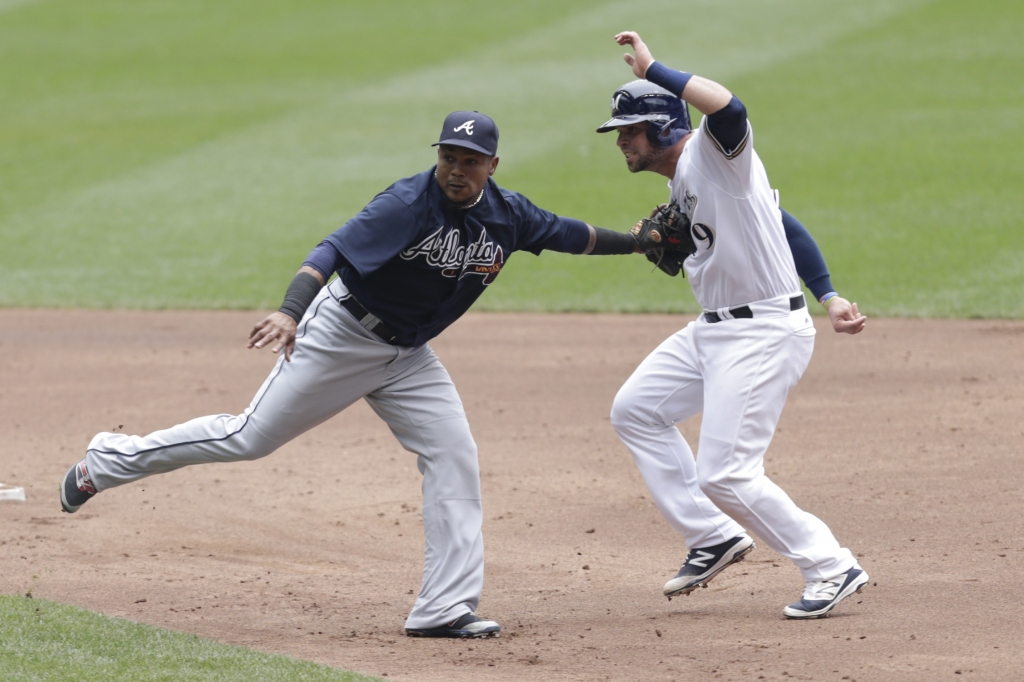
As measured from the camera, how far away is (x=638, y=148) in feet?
15.4

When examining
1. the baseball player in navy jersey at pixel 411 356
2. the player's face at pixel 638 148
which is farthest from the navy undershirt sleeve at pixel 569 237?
the player's face at pixel 638 148

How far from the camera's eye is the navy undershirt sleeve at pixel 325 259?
13.8 ft

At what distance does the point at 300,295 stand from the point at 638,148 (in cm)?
143

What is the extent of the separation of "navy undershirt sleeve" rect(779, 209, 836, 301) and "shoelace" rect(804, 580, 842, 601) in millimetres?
1085

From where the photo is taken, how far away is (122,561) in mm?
5449

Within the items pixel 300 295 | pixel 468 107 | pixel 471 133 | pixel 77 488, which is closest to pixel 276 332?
pixel 300 295

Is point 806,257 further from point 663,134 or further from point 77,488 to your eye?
point 77,488

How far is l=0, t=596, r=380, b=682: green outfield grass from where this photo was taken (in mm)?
3822

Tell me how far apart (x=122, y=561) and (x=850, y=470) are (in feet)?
12.3

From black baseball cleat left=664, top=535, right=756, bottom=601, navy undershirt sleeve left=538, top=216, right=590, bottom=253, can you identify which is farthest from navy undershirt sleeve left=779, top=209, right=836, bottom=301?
black baseball cleat left=664, top=535, right=756, bottom=601

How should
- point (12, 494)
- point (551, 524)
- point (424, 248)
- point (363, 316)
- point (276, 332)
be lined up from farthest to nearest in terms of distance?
point (12, 494) → point (551, 524) → point (363, 316) → point (424, 248) → point (276, 332)

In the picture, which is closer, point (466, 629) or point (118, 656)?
point (118, 656)

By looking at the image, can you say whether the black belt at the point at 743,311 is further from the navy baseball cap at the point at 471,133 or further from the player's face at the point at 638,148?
the navy baseball cap at the point at 471,133

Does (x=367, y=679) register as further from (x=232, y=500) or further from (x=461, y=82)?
(x=461, y=82)
